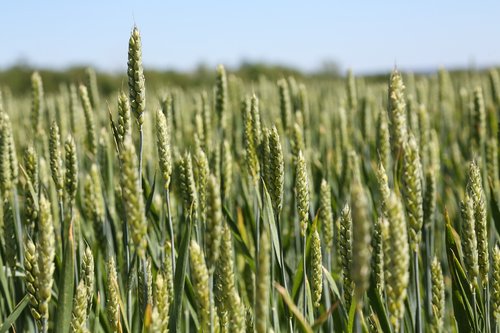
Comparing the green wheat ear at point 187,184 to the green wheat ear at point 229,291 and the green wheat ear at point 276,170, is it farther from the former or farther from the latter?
the green wheat ear at point 229,291

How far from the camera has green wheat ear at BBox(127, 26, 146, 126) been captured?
1394 mm

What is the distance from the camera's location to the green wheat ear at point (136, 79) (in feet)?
4.57

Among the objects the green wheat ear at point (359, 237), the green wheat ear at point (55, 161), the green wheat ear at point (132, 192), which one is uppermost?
the green wheat ear at point (55, 161)

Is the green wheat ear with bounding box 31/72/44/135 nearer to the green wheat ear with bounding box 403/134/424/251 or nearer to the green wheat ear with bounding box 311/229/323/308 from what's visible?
the green wheat ear with bounding box 311/229/323/308

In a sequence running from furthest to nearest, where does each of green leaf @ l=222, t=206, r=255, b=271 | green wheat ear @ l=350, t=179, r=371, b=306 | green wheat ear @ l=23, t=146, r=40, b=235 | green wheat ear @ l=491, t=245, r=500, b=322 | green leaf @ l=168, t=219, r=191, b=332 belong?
green leaf @ l=222, t=206, r=255, b=271 < green wheat ear @ l=23, t=146, r=40, b=235 < green wheat ear @ l=491, t=245, r=500, b=322 < green leaf @ l=168, t=219, r=191, b=332 < green wheat ear @ l=350, t=179, r=371, b=306

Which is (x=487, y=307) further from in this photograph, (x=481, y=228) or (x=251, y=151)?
(x=251, y=151)

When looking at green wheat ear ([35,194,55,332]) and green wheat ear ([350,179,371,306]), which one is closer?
green wheat ear ([350,179,371,306])

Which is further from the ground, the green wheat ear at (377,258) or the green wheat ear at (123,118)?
the green wheat ear at (123,118)

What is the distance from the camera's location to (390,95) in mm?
1411

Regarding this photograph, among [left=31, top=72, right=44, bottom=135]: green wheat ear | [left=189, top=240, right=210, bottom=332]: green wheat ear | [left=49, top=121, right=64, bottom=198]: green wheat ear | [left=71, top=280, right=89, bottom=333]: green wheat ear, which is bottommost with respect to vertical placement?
[left=71, top=280, right=89, bottom=333]: green wheat ear

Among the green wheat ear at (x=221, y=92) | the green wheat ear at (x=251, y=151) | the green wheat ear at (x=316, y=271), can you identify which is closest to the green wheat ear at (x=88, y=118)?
the green wheat ear at (x=221, y=92)

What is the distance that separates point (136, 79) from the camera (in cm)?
139

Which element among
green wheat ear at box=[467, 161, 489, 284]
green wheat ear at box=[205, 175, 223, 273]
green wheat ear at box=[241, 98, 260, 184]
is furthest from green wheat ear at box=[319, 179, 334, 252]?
green wheat ear at box=[205, 175, 223, 273]

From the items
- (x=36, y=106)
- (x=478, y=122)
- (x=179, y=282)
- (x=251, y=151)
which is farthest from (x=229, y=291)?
(x=478, y=122)
